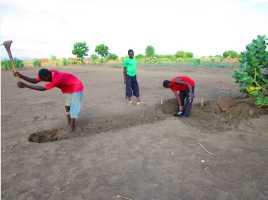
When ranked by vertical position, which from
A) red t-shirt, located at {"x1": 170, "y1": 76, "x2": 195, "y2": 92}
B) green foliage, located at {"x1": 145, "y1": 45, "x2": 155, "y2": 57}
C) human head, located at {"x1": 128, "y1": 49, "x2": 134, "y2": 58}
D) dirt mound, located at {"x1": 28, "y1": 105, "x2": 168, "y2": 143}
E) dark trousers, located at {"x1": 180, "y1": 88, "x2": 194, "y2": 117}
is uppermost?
green foliage, located at {"x1": 145, "y1": 45, "x2": 155, "y2": 57}

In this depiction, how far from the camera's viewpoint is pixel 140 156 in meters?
4.30

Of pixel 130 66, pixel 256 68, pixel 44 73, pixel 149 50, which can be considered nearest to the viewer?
pixel 44 73

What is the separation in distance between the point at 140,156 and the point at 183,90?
3.19 m

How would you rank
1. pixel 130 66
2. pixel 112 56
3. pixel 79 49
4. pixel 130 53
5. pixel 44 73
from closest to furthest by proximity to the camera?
pixel 44 73 < pixel 130 53 < pixel 130 66 < pixel 79 49 < pixel 112 56

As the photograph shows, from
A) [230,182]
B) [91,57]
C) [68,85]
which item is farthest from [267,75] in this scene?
[91,57]

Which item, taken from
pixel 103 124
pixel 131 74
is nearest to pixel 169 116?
pixel 103 124

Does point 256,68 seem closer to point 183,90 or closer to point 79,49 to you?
point 183,90

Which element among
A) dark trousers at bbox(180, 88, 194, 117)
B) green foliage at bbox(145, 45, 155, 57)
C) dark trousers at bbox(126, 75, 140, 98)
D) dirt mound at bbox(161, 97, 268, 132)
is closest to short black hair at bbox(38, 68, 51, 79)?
dirt mound at bbox(161, 97, 268, 132)

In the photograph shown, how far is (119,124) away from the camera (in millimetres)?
6164

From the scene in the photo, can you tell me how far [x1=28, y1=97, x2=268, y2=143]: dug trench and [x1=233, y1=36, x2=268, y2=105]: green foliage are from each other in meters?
0.54

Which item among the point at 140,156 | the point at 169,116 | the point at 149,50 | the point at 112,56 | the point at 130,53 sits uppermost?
the point at 149,50

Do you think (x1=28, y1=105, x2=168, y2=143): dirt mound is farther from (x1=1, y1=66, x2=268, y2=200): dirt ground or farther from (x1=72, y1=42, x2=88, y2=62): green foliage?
(x1=72, y1=42, x2=88, y2=62): green foliage

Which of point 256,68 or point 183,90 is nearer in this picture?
point 183,90

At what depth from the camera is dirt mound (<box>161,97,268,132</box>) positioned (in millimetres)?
6064
